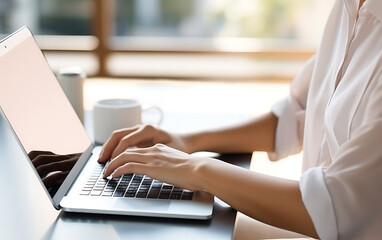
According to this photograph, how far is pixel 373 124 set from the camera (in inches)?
42.7

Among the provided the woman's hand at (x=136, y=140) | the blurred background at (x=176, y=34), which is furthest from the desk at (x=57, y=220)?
the blurred background at (x=176, y=34)

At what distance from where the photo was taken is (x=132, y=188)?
122 centimetres

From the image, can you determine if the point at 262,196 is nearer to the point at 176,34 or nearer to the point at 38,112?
the point at 38,112

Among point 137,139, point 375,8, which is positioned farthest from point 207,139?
point 375,8

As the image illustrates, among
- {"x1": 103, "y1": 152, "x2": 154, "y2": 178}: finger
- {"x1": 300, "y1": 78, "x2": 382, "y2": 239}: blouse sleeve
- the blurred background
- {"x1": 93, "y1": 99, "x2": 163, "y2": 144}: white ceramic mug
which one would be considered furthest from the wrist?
the blurred background

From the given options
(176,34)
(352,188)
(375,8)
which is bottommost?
(176,34)

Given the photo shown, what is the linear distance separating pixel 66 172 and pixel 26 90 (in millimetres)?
172

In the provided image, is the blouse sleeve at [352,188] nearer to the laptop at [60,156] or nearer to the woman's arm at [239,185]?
the woman's arm at [239,185]

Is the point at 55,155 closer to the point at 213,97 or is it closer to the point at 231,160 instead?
the point at 231,160

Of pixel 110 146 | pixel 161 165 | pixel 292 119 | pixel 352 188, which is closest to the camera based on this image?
pixel 352 188

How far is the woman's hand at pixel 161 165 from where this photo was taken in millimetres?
1194

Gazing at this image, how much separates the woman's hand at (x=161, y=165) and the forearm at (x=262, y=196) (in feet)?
0.08

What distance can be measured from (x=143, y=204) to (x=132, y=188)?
0.26 feet

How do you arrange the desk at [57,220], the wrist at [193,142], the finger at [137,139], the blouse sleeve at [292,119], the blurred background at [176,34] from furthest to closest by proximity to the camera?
the blurred background at [176,34]
the blouse sleeve at [292,119]
the wrist at [193,142]
the finger at [137,139]
the desk at [57,220]
